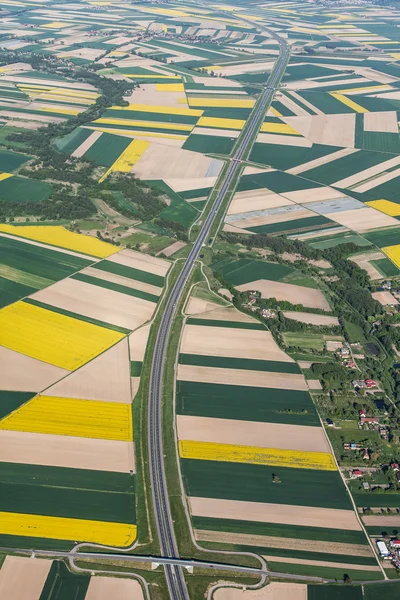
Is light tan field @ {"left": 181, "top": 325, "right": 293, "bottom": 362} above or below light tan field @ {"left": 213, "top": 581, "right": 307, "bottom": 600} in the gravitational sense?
above

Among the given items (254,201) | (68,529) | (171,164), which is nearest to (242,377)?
(68,529)

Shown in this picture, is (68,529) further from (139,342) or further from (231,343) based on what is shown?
(231,343)

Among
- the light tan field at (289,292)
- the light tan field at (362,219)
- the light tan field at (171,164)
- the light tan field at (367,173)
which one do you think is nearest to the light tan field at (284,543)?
the light tan field at (289,292)

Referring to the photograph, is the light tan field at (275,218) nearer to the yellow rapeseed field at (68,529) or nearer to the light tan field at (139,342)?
the light tan field at (139,342)

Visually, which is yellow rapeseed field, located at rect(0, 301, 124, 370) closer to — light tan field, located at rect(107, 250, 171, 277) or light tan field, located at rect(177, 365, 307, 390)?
light tan field, located at rect(177, 365, 307, 390)

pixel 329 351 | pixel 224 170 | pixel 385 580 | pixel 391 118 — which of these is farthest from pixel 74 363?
pixel 391 118

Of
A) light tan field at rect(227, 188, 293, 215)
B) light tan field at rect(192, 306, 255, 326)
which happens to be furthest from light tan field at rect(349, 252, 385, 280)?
light tan field at rect(192, 306, 255, 326)

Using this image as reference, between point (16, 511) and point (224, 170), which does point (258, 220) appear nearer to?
point (224, 170)
